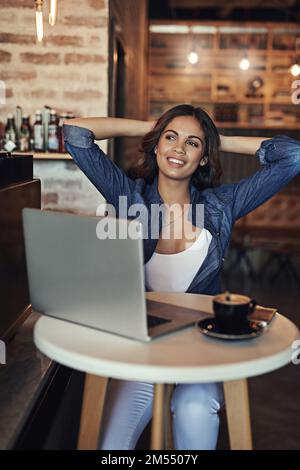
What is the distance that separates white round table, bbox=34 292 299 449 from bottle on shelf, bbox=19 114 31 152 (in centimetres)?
172

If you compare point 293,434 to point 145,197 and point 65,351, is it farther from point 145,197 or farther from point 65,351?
point 65,351

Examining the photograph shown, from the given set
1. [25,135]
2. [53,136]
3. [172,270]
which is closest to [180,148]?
[172,270]

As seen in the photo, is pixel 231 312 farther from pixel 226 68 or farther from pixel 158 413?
pixel 226 68

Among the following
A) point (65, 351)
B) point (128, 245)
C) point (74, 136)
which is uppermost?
point (74, 136)

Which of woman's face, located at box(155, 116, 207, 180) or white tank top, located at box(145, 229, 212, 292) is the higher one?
woman's face, located at box(155, 116, 207, 180)

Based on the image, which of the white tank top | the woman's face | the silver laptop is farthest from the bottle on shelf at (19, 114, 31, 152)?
the silver laptop

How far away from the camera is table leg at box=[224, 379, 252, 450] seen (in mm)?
1455

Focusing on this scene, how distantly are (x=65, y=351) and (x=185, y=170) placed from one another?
0.95 m

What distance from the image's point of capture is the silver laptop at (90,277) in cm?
129

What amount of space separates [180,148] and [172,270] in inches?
16.8

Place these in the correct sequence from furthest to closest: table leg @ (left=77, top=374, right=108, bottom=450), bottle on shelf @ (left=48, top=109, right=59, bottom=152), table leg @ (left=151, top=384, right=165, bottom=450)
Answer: bottle on shelf @ (left=48, top=109, right=59, bottom=152) < table leg @ (left=77, top=374, right=108, bottom=450) < table leg @ (left=151, top=384, right=165, bottom=450)

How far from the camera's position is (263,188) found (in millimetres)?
2174

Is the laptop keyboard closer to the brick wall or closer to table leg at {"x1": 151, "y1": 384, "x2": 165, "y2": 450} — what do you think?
table leg at {"x1": 151, "y1": 384, "x2": 165, "y2": 450}

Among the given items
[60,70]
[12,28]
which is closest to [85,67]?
[60,70]
